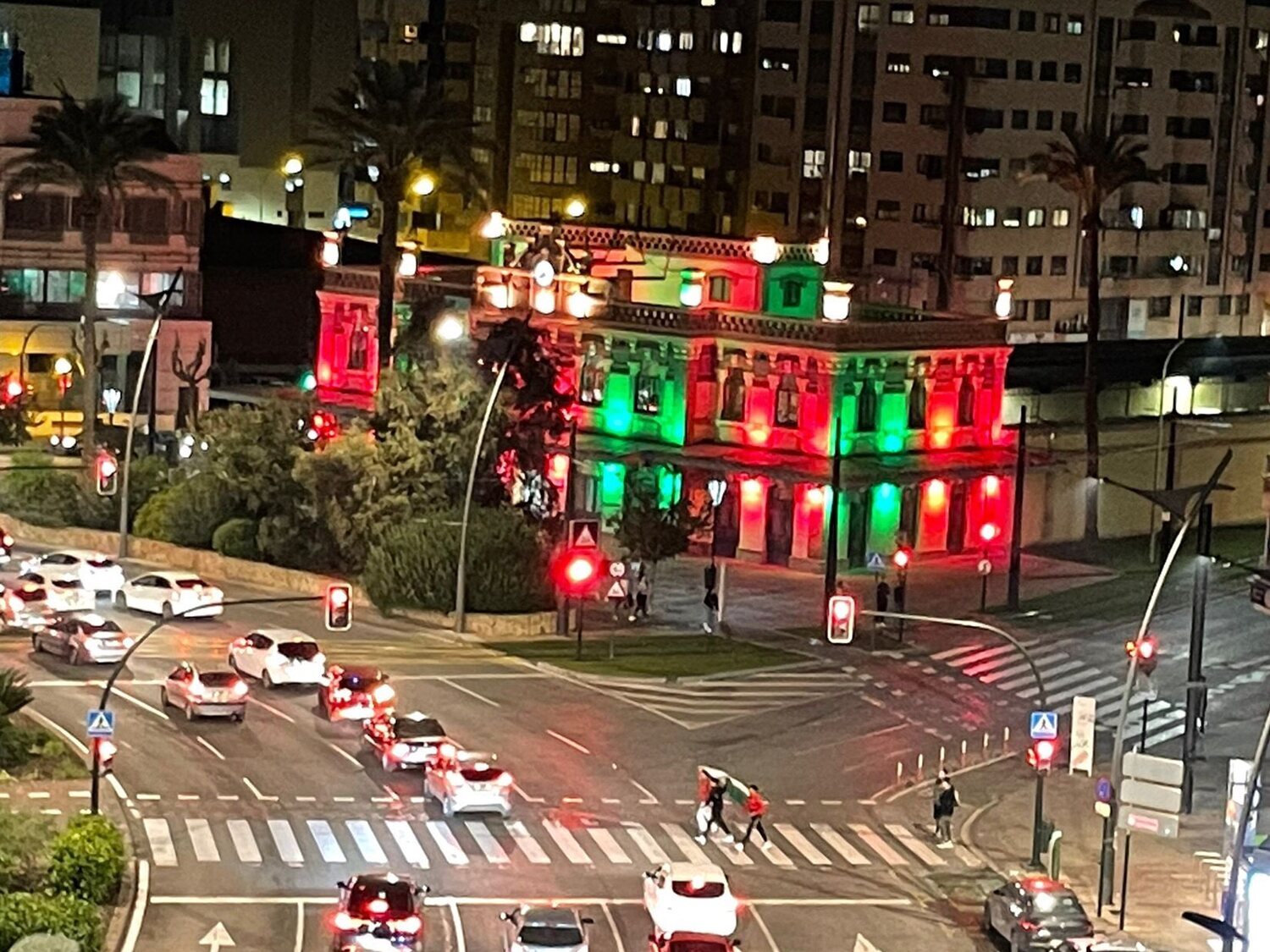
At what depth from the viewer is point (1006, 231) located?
5433 inches

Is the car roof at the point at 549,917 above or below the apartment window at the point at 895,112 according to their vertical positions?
below

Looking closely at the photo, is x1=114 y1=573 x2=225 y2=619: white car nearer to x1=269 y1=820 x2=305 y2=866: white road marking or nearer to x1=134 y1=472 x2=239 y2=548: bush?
x1=134 y1=472 x2=239 y2=548: bush

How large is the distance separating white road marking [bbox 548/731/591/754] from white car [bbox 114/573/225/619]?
45.1ft

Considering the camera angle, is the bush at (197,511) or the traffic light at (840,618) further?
the bush at (197,511)

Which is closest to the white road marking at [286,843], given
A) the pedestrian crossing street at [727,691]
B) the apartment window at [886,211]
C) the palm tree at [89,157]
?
the pedestrian crossing street at [727,691]

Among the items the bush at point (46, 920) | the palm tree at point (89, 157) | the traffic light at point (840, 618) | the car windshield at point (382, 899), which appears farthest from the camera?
the palm tree at point (89, 157)

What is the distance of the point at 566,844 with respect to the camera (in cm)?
5697

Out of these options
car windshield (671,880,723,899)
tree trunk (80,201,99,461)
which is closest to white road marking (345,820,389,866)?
Result: car windshield (671,880,723,899)

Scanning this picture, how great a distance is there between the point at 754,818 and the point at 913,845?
3789mm

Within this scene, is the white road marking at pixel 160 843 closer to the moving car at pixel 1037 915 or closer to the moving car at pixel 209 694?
the moving car at pixel 209 694

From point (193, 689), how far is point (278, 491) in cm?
2063

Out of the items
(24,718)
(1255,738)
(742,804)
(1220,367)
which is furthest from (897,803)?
(1220,367)

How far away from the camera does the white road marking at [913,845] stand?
5778 centimetres

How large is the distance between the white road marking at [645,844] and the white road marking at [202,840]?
846 cm
